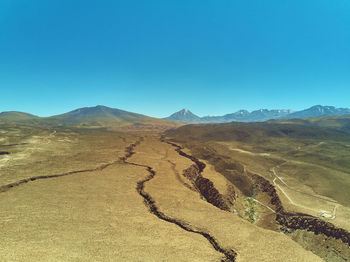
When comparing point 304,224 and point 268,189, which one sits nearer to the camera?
point 304,224

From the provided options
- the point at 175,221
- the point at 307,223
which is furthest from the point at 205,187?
the point at 307,223

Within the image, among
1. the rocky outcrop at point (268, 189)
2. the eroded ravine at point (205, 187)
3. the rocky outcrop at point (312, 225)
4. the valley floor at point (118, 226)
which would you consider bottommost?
the rocky outcrop at point (312, 225)

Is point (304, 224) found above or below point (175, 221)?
below

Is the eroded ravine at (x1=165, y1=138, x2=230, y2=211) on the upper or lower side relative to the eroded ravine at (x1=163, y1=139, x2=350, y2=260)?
upper

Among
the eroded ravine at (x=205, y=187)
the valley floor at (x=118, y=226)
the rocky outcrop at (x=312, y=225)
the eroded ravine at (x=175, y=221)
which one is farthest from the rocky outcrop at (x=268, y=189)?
the eroded ravine at (x=175, y=221)

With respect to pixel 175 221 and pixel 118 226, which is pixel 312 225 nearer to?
pixel 175 221

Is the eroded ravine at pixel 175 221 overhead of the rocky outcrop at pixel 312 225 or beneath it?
overhead

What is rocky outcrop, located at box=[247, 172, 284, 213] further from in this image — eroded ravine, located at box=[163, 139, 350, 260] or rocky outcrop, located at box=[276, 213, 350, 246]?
rocky outcrop, located at box=[276, 213, 350, 246]

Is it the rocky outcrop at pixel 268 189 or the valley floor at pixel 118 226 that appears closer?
the valley floor at pixel 118 226

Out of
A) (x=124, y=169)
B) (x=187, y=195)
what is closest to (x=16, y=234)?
(x=187, y=195)

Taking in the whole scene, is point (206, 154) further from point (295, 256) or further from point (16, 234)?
point (16, 234)

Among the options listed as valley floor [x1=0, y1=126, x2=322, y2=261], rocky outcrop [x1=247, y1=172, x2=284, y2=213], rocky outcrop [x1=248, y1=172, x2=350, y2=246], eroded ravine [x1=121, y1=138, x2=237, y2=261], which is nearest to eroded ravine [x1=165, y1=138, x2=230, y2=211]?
valley floor [x1=0, y1=126, x2=322, y2=261]

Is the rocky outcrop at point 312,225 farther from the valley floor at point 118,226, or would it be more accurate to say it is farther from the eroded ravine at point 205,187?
the valley floor at point 118,226
